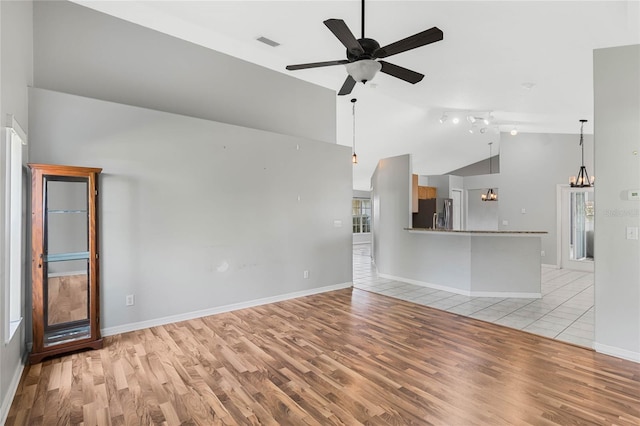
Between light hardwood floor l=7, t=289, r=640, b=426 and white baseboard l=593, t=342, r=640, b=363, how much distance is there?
89 mm

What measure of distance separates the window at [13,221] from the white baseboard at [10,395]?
0.35 m

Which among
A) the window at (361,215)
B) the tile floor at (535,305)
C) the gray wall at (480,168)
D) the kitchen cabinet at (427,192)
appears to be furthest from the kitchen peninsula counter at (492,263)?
the window at (361,215)

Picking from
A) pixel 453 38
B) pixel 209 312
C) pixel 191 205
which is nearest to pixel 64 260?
pixel 191 205

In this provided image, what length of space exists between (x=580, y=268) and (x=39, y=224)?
9671 millimetres

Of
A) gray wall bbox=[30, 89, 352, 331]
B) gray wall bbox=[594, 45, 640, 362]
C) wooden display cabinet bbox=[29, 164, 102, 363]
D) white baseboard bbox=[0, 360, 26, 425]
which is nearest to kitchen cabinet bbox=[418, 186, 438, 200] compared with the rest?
gray wall bbox=[30, 89, 352, 331]

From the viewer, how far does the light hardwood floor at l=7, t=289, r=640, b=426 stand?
2.12m

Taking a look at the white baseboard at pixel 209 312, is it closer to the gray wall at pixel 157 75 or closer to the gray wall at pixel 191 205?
the gray wall at pixel 191 205

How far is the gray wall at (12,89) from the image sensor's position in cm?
212

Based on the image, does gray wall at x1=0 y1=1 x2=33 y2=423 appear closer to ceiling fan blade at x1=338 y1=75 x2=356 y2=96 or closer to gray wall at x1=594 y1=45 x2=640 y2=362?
ceiling fan blade at x1=338 y1=75 x2=356 y2=96

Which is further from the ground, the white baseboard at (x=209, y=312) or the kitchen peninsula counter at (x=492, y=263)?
the kitchen peninsula counter at (x=492, y=263)

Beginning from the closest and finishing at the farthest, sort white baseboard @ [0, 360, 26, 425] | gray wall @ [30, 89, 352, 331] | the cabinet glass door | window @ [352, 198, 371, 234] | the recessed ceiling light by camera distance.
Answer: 1. white baseboard @ [0, 360, 26, 425]
2. the cabinet glass door
3. gray wall @ [30, 89, 352, 331]
4. the recessed ceiling light
5. window @ [352, 198, 371, 234]

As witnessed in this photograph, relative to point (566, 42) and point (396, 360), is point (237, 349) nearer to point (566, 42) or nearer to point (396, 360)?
point (396, 360)

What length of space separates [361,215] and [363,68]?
1091 cm

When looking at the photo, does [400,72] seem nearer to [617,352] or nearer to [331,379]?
[331,379]
